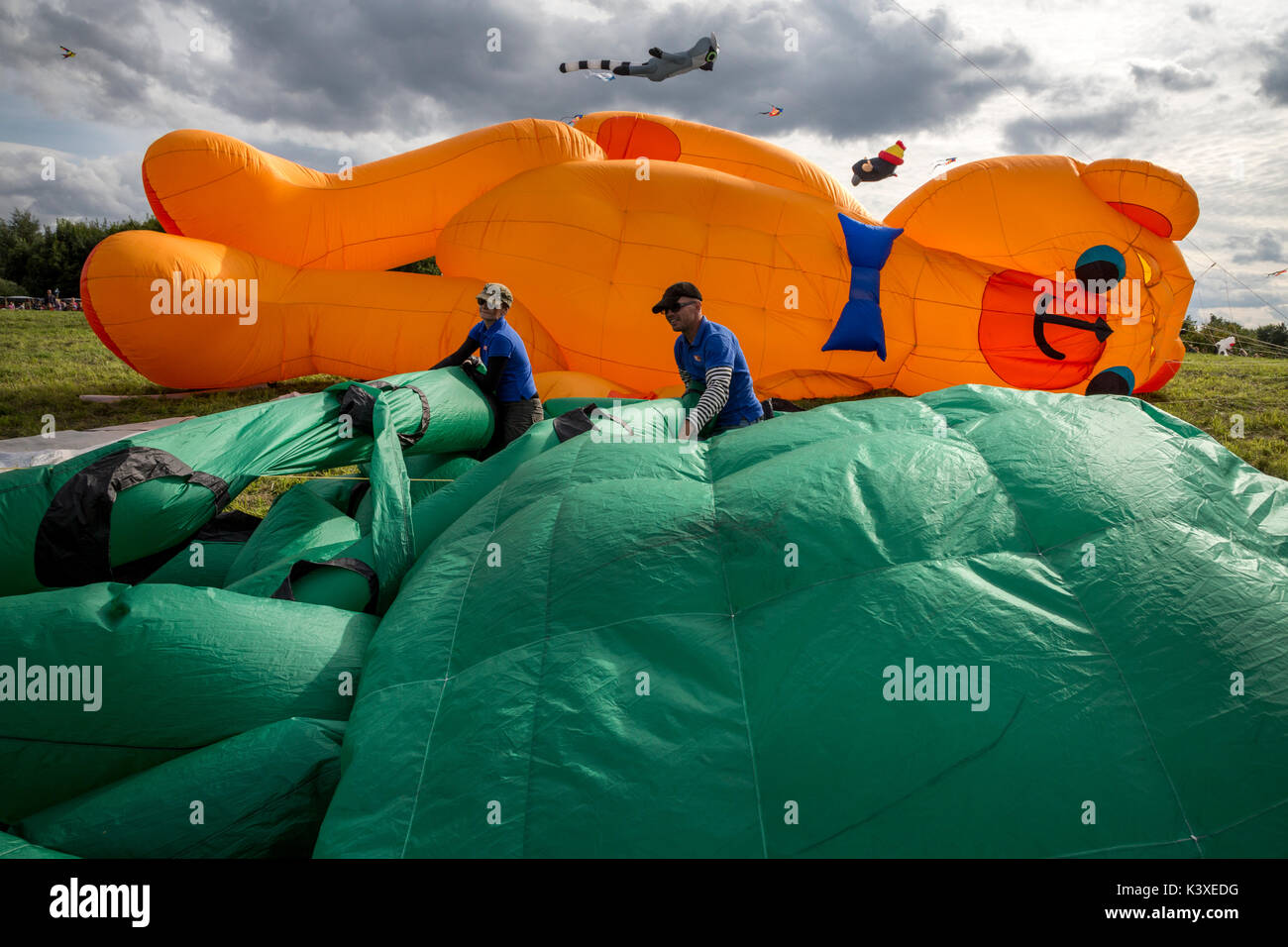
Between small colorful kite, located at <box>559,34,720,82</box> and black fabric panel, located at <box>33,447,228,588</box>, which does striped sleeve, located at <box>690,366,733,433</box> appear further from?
small colorful kite, located at <box>559,34,720,82</box>

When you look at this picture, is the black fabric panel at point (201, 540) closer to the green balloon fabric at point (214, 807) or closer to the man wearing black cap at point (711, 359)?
the green balloon fabric at point (214, 807)

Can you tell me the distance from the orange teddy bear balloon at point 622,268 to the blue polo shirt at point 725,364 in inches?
92.6

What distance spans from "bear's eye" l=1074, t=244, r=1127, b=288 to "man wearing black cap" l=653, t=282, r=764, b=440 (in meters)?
4.47

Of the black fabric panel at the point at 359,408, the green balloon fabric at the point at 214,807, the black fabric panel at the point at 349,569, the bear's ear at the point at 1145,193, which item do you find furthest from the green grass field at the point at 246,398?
the green balloon fabric at the point at 214,807

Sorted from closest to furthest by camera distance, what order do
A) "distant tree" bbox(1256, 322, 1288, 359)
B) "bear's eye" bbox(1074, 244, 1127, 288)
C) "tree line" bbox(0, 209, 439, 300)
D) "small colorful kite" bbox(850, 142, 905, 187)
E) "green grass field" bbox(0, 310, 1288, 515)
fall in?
"green grass field" bbox(0, 310, 1288, 515) → "bear's eye" bbox(1074, 244, 1127, 288) → "small colorful kite" bbox(850, 142, 905, 187) → "distant tree" bbox(1256, 322, 1288, 359) → "tree line" bbox(0, 209, 439, 300)

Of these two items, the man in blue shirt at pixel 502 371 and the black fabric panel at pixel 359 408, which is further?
the man in blue shirt at pixel 502 371

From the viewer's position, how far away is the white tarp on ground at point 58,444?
4.79 meters

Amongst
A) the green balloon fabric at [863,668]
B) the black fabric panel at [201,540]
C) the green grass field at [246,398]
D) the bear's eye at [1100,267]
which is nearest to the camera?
the green balloon fabric at [863,668]

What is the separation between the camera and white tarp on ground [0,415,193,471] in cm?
479

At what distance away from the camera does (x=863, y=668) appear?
127 centimetres

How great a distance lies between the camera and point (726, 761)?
121 cm

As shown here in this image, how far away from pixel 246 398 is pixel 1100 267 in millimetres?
7262

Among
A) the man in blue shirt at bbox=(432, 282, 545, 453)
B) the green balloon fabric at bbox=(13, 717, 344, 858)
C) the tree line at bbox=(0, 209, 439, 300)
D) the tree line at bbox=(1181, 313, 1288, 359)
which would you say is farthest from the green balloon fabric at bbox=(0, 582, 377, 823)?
the tree line at bbox=(0, 209, 439, 300)

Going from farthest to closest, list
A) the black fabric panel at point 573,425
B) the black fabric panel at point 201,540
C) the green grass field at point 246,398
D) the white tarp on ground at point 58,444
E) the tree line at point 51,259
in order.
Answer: the tree line at point 51,259 → the green grass field at point 246,398 → the white tarp on ground at point 58,444 → the black fabric panel at point 573,425 → the black fabric panel at point 201,540
